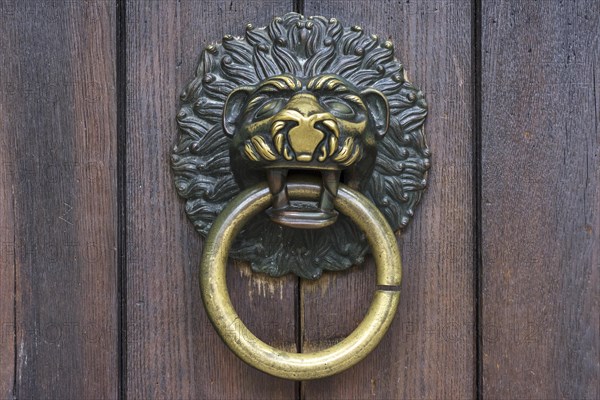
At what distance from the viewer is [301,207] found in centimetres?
58

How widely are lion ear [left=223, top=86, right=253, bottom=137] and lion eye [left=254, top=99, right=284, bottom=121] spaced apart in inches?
1.0

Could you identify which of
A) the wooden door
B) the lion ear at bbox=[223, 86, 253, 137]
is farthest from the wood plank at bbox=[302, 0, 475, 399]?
the lion ear at bbox=[223, 86, 253, 137]

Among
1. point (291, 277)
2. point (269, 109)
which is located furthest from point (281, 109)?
point (291, 277)

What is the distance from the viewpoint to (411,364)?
65cm

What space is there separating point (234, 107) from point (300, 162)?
3.5 inches

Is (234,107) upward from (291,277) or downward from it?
upward

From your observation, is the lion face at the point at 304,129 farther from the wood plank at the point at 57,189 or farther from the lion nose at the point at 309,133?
the wood plank at the point at 57,189

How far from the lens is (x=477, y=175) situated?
0.64 m

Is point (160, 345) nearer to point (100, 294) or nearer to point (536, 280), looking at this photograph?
point (100, 294)

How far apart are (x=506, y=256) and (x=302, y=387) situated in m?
0.22

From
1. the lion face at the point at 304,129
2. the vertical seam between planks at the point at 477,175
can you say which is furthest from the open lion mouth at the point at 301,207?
the vertical seam between planks at the point at 477,175

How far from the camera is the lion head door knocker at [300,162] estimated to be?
0.56m

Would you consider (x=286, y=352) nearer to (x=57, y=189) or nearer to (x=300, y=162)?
(x=300, y=162)

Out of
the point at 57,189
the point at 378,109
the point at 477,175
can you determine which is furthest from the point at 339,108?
the point at 57,189
